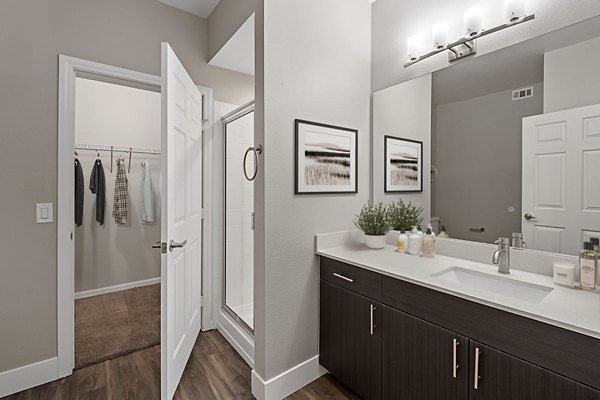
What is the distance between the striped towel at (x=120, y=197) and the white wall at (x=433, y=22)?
3.16 meters

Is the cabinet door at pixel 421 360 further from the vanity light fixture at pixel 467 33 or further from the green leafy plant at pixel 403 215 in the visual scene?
the vanity light fixture at pixel 467 33

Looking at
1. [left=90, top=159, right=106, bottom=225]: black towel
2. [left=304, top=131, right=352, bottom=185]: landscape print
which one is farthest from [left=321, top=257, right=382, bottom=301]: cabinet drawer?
[left=90, top=159, right=106, bottom=225]: black towel

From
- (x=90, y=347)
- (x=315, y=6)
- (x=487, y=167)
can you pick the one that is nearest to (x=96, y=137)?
(x=90, y=347)

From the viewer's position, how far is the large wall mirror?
1.30 metres

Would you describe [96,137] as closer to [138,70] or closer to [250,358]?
[138,70]

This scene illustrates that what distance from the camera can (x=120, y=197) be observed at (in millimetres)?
3539

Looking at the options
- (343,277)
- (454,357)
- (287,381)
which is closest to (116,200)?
(287,381)

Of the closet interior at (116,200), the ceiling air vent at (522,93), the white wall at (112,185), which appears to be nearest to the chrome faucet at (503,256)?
the ceiling air vent at (522,93)

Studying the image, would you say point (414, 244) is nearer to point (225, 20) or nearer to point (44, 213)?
point (225, 20)

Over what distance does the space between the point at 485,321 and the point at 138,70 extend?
270cm

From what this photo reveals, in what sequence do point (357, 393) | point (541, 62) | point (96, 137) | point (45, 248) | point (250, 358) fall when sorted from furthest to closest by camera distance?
point (96, 137)
point (250, 358)
point (45, 248)
point (357, 393)
point (541, 62)

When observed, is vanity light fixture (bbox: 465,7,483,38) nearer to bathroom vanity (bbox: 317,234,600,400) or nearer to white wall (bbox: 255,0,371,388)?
white wall (bbox: 255,0,371,388)

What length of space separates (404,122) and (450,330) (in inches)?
55.9

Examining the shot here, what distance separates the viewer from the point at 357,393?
167cm
